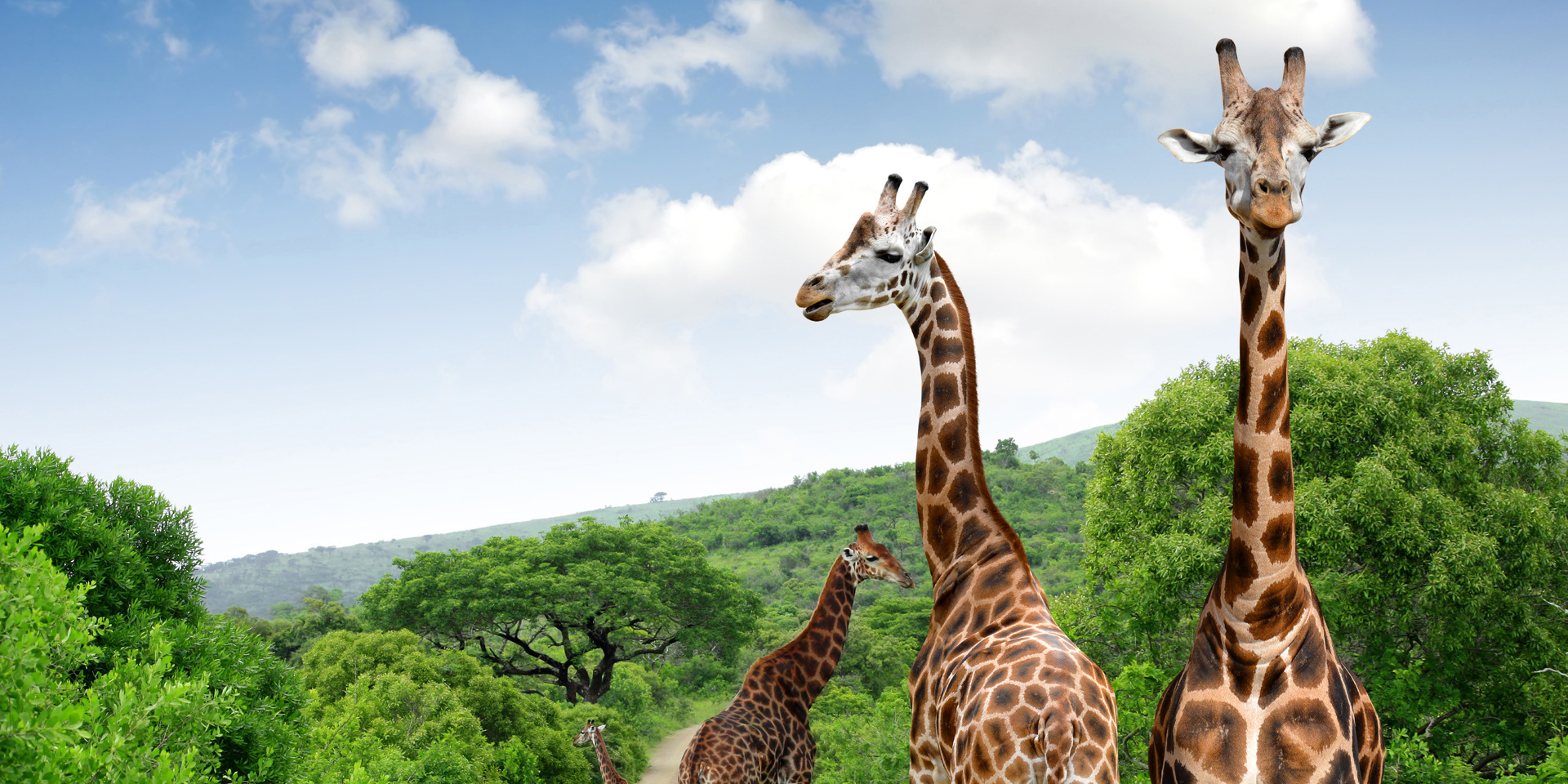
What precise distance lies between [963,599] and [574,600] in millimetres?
20418

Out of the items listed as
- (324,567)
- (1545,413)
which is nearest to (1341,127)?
(1545,413)

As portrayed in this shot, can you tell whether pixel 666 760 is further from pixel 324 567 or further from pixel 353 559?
pixel 353 559

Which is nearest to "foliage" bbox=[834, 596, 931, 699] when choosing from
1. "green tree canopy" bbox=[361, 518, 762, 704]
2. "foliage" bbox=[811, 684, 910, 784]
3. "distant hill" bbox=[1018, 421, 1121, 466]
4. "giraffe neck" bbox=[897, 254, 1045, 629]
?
"green tree canopy" bbox=[361, 518, 762, 704]

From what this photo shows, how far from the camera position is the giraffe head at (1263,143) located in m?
2.97

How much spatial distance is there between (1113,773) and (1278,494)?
121 centimetres

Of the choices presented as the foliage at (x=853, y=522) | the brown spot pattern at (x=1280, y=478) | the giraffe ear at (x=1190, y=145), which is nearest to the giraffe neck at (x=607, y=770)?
the brown spot pattern at (x=1280, y=478)

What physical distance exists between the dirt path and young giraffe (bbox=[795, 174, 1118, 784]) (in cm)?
1483

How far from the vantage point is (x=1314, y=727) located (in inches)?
124

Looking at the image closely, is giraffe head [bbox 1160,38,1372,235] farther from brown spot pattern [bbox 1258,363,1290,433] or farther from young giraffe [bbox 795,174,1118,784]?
young giraffe [bbox 795,174,1118,784]

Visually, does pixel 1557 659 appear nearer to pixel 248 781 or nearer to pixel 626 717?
pixel 248 781

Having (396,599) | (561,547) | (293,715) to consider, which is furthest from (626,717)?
(293,715)

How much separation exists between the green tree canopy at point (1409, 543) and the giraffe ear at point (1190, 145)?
8.26m

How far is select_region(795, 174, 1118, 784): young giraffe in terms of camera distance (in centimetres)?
332

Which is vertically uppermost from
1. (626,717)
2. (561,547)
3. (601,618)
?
(561,547)
